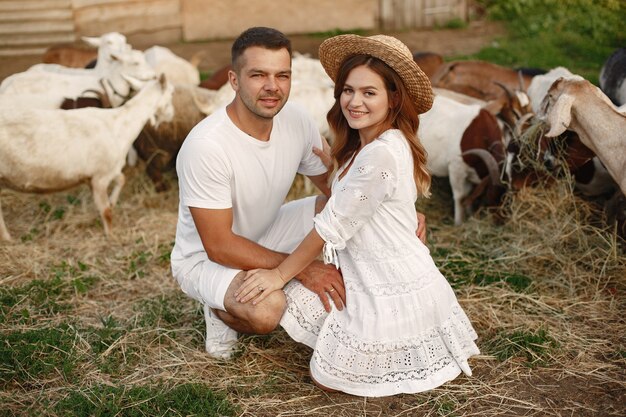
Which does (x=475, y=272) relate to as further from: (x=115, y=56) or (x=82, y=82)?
(x=82, y=82)

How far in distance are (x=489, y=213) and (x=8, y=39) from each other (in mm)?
7892

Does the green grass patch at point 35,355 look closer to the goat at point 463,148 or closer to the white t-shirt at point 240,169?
the white t-shirt at point 240,169

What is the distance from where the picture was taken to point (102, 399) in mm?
3775

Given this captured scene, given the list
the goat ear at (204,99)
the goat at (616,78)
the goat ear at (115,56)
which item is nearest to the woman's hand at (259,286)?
the goat ear at (204,99)

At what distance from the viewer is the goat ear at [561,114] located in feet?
16.7

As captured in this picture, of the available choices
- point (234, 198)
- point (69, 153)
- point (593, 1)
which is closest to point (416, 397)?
point (234, 198)

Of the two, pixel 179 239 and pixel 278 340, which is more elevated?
pixel 179 239

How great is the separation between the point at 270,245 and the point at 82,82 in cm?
385

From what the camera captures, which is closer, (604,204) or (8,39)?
(604,204)

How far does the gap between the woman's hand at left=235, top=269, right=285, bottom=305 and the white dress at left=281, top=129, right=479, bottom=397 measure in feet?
0.76

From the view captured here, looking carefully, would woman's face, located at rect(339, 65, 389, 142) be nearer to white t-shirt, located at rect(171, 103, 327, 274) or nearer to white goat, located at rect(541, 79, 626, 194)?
white t-shirt, located at rect(171, 103, 327, 274)

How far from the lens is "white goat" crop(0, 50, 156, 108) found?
7.25 m

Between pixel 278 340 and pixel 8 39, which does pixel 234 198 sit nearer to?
pixel 278 340

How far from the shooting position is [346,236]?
369cm
